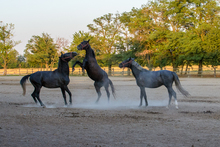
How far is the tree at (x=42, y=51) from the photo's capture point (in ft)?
170

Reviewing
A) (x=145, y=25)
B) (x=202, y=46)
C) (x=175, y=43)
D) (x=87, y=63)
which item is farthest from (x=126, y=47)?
(x=87, y=63)

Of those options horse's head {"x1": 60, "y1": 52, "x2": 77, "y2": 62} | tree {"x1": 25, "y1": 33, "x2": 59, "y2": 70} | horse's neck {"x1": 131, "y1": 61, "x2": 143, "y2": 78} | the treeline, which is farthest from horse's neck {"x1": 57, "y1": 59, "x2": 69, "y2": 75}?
tree {"x1": 25, "y1": 33, "x2": 59, "y2": 70}

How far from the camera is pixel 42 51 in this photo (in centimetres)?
5297

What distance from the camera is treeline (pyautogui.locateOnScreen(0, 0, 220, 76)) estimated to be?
3472cm

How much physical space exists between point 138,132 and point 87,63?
4.35 m

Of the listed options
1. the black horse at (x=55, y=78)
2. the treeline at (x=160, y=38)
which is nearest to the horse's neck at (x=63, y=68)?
the black horse at (x=55, y=78)

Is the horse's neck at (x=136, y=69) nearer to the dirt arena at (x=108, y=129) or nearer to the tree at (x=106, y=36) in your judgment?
the dirt arena at (x=108, y=129)

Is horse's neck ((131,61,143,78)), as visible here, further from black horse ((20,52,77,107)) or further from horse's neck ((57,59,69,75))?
horse's neck ((57,59,69,75))

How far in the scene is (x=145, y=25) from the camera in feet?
137

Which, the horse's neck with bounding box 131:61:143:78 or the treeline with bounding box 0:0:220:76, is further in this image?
the treeline with bounding box 0:0:220:76

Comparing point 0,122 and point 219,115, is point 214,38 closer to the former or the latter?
point 219,115

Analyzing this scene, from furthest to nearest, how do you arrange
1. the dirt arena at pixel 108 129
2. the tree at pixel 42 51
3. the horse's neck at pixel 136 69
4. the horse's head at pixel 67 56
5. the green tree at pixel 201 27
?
the tree at pixel 42 51
the green tree at pixel 201 27
the horse's neck at pixel 136 69
the horse's head at pixel 67 56
the dirt arena at pixel 108 129

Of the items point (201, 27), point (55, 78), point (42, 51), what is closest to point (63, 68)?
point (55, 78)

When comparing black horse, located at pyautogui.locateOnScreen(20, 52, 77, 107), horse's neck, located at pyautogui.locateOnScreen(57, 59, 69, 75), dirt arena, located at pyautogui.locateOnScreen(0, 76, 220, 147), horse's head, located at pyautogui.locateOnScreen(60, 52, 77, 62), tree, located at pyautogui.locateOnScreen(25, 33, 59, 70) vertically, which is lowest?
dirt arena, located at pyautogui.locateOnScreen(0, 76, 220, 147)
